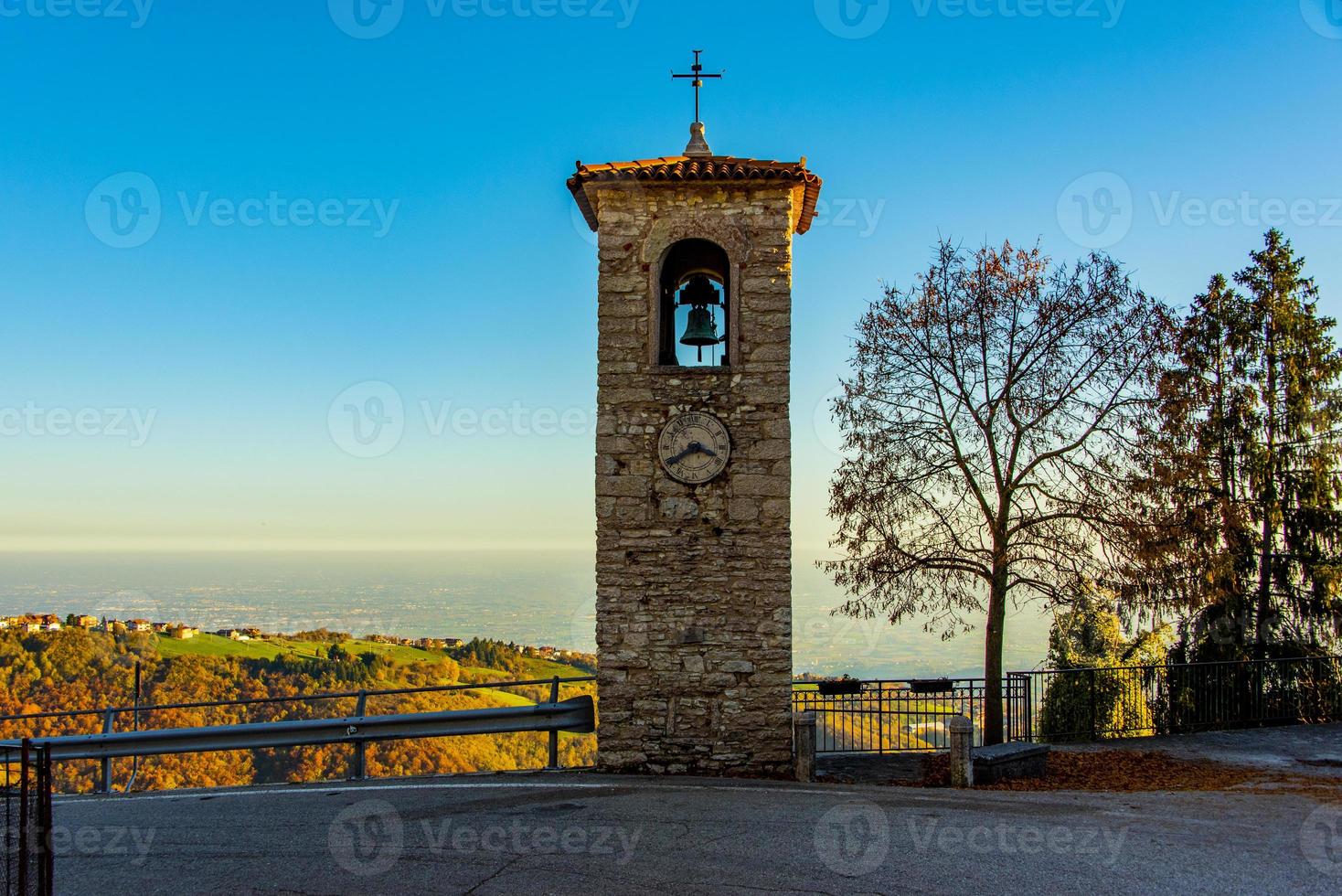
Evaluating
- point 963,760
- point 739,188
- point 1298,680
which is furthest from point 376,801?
point 1298,680

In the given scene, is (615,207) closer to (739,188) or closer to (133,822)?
(739,188)

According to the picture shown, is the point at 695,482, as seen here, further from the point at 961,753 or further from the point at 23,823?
the point at 23,823

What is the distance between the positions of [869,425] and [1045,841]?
10.7 metres

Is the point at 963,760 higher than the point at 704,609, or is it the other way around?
the point at 704,609

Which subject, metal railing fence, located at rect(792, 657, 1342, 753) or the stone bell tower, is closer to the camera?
the stone bell tower

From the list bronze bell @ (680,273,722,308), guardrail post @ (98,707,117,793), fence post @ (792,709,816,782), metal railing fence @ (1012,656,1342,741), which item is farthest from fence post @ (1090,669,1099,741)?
guardrail post @ (98,707,117,793)

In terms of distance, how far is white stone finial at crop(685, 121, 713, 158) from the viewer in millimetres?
13389

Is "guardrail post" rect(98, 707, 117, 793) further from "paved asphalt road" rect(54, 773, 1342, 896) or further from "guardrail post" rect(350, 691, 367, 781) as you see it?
"guardrail post" rect(350, 691, 367, 781)

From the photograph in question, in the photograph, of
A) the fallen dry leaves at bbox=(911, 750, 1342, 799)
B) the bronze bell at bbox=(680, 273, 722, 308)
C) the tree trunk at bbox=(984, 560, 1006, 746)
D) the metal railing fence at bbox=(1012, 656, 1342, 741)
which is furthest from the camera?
the metal railing fence at bbox=(1012, 656, 1342, 741)

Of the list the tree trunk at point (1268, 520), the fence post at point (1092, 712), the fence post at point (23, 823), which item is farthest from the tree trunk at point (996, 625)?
the fence post at point (23, 823)

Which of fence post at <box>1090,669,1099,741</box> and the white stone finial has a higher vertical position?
the white stone finial

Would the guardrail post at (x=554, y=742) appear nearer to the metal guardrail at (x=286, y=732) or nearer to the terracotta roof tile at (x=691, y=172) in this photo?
the metal guardrail at (x=286, y=732)

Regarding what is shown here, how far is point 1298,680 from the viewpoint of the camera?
62.4 ft

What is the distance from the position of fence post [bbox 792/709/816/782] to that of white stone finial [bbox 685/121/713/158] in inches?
293
